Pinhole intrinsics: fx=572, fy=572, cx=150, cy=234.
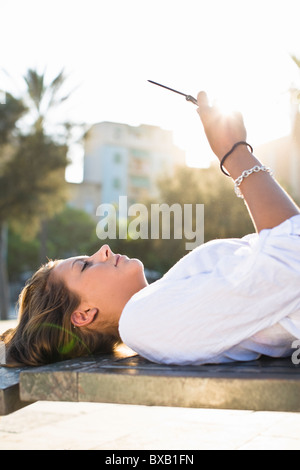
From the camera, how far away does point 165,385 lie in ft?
5.09

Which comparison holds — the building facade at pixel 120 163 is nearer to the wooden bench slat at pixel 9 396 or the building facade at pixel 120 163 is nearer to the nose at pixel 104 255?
the nose at pixel 104 255

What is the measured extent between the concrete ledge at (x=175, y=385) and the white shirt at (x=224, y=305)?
0.08 m

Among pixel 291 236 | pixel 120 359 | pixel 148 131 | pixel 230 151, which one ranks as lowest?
pixel 120 359

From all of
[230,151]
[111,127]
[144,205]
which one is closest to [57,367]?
[230,151]

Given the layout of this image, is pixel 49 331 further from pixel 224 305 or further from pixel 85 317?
pixel 224 305

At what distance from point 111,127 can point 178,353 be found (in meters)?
69.9

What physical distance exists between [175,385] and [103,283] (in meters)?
0.92

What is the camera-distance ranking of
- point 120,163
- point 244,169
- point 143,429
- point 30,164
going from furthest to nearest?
point 120,163 → point 30,164 → point 143,429 → point 244,169

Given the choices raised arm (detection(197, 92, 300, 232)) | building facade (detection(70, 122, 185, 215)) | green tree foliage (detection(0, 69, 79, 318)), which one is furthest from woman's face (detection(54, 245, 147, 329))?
building facade (detection(70, 122, 185, 215))

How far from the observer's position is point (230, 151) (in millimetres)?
1863

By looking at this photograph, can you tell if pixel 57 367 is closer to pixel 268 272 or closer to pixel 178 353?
pixel 178 353

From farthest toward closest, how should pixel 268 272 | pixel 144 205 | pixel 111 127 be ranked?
pixel 111 127 < pixel 144 205 < pixel 268 272

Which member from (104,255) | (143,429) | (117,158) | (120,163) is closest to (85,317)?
(104,255)

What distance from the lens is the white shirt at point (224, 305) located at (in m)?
1.68
